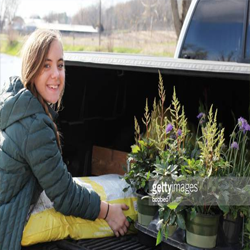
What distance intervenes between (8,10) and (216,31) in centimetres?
1063

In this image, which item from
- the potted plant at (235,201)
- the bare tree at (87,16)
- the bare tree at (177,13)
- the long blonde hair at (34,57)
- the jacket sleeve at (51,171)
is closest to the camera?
the potted plant at (235,201)

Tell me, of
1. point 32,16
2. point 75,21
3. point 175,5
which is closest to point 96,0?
point 75,21

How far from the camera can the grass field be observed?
12766mm

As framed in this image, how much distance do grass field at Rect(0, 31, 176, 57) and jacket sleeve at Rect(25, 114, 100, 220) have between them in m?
9.83

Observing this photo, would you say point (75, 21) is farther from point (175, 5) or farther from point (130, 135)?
point (130, 135)

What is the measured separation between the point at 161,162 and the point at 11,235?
79 centimetres

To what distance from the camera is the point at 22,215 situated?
2201mm

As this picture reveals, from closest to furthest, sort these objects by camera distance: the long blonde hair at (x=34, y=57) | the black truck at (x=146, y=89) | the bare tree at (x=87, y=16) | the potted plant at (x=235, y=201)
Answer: the potted plant at (x=235, y=201) < the long blonde hair at (x=34, y=57) < the black truck at (x=146, y=89) < the bare tree at (x=87, y=16)

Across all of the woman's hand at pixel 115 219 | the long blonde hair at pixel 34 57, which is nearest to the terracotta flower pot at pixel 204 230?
the woman's hand at pixel 115 219

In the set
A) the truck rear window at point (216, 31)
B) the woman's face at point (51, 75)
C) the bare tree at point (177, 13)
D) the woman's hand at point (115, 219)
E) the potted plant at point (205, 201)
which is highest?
the bare tree at point (177, 13)

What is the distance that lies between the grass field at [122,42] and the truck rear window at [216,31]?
7.53 m

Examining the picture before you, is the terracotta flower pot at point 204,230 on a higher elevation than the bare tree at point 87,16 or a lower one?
lower
